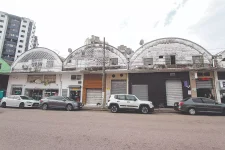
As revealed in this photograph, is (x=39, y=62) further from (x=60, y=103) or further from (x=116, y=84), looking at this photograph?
(x=116, y=84)

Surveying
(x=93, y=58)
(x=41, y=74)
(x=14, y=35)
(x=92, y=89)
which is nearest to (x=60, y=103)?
(x=92, y=89)

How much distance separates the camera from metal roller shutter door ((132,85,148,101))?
16.9m

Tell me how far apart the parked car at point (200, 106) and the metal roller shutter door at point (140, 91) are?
5734 millimetres

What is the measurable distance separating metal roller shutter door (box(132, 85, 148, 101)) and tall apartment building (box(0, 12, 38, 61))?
225 feet

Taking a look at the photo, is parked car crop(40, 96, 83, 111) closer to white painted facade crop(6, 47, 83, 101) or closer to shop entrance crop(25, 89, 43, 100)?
white painted facade crop(6, 47, 83, 101)

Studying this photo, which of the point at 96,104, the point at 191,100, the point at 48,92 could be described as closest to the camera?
the point at 191,100

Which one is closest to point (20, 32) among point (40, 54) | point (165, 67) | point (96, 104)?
point (40, 54)

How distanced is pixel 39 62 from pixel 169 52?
1977 centimetres

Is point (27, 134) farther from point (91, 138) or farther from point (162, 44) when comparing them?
point (162, 44)

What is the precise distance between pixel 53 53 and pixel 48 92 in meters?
6.22

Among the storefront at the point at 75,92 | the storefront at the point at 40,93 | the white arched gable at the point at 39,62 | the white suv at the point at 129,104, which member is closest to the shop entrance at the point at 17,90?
the storefront at the point at 40,93

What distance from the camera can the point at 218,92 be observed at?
15172 mm

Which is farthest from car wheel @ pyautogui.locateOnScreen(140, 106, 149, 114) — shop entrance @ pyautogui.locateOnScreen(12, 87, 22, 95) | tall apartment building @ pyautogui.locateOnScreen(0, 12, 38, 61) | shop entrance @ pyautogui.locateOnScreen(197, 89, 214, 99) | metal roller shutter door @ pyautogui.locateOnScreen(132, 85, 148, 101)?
tall apartment building @ pyautogui.locateOnScreen(0, 12, 38, 61)

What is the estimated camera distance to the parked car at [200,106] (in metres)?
10.8
